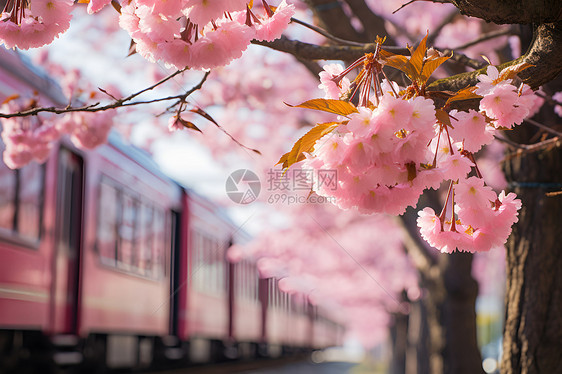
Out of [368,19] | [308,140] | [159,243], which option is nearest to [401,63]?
[308,140]

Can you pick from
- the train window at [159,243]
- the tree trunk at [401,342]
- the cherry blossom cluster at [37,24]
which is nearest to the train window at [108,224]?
the train window at [159,243]

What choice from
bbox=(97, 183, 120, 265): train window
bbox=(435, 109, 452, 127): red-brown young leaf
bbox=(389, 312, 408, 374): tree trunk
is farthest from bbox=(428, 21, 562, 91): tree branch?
bbox=(389, 312, 408, 374): tree trunk

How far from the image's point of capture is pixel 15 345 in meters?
6.10

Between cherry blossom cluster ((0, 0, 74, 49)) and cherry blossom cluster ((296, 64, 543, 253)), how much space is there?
0.92m

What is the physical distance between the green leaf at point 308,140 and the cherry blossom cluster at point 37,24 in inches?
39.7

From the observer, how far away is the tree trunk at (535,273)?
3.57 m

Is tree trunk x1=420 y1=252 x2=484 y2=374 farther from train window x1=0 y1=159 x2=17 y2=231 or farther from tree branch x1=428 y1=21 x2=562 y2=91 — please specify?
tree branch x1=428 y1=21 x2=562 y2=91

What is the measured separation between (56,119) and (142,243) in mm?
4099

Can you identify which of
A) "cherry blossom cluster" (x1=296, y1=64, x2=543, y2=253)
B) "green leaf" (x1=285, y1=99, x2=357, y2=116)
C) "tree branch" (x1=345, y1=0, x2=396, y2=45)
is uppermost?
"tree branch" (x1=345, y1=0, x2=396, y2=45)

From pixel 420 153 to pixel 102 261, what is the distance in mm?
6224

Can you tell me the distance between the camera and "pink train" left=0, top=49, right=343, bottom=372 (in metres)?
5.88

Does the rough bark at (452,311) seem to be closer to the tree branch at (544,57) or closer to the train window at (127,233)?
the train window at (127,233)

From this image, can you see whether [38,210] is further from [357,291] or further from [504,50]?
[357,291]

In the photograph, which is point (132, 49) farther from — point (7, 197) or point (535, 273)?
point (7, 197)
